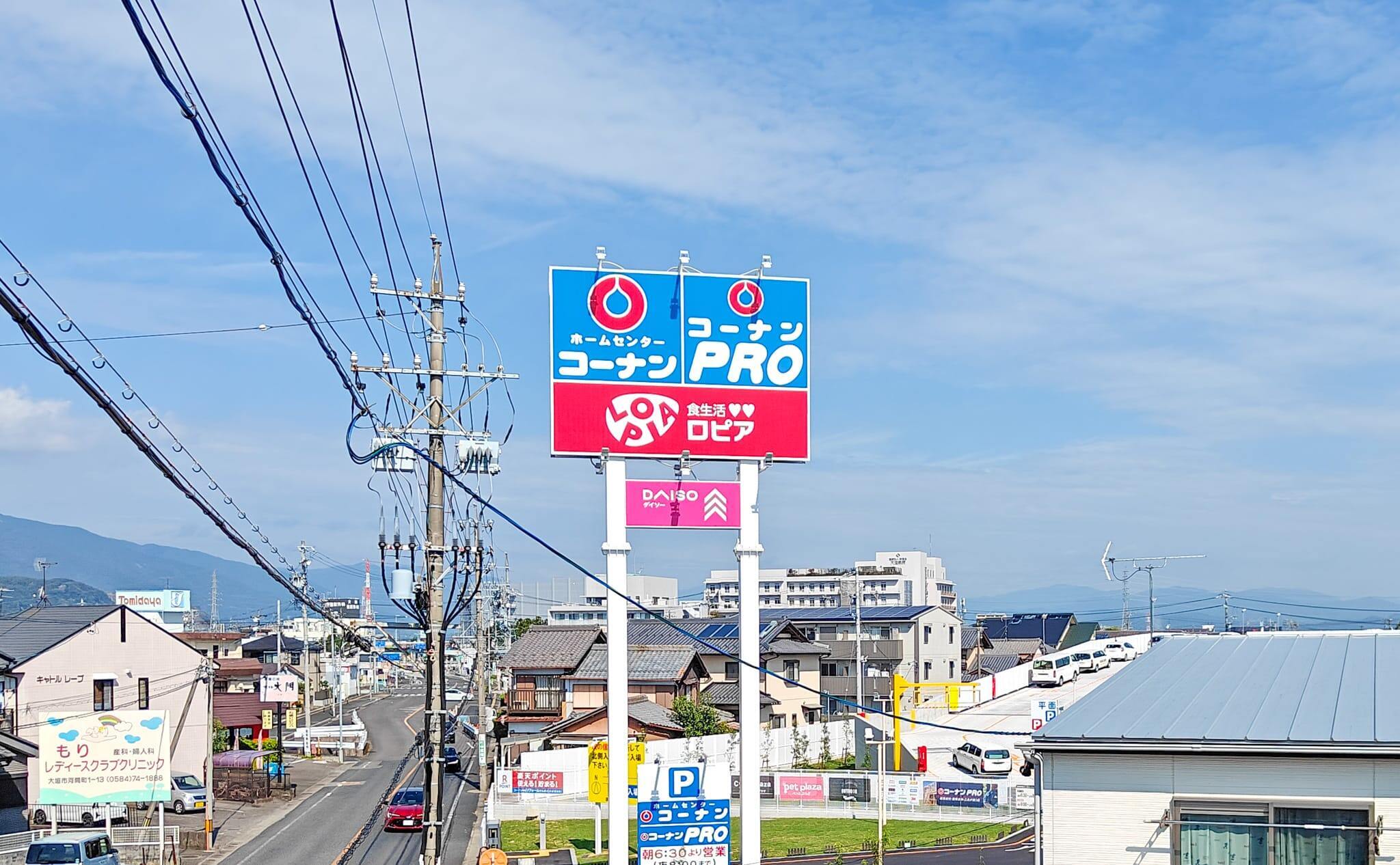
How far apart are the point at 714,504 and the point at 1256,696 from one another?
8.06 metres

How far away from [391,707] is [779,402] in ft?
290

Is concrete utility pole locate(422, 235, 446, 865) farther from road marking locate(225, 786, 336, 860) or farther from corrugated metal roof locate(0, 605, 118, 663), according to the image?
corrugated metal roof locate(0, 605, 118, 663)

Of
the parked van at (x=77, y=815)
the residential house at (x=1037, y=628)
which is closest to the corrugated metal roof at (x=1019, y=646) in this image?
the residential house at (x=1037, y=628)

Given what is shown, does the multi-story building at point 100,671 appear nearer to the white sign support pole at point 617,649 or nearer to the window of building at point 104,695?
the window of building at point 104,695

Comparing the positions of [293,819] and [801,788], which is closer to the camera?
[293,819]

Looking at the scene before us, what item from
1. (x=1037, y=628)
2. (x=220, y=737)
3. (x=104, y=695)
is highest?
(x=104, y=695)

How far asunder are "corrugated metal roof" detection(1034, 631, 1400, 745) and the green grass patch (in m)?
17.5

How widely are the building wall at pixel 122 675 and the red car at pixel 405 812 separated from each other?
764 centimetres

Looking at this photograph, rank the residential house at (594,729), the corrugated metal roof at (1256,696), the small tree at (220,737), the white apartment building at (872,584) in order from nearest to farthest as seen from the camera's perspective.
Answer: the corrugated metal roof at (1256,696)
the residential house at (594,729)
the small tree at (220,737)
the white apartment building at (872,584)

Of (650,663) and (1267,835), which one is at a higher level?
(1267,835)

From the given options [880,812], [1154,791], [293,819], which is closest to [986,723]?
[880,812]

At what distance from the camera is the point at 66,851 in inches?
1123

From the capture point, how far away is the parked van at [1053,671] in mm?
69500

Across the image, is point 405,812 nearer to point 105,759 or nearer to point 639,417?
point 105,759
